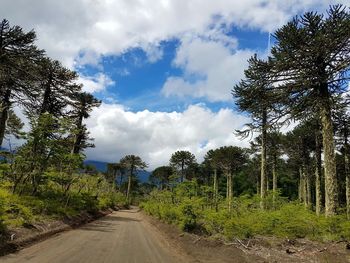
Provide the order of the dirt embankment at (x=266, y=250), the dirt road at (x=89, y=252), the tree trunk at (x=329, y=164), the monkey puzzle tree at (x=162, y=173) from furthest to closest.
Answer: the monkey puzzle tree at (x=162, y=173), the tree trunk at (x=329, y=164), the dirt embankment at (x=266, y=250), the dirt road at (x=89, y=252)

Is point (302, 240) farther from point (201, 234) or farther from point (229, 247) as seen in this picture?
point (201, 234)

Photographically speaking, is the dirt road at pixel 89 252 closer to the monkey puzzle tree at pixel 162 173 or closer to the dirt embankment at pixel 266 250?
the dirt embankment at pixel 266 250

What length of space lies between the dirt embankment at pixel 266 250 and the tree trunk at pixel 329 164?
11.4 ft

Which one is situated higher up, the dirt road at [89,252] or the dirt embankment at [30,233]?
the dirt embankment at [30,233]

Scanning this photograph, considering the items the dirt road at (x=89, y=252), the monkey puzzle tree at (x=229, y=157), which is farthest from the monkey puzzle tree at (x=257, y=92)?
the monkey puzzle tree at (x=229, y=157)

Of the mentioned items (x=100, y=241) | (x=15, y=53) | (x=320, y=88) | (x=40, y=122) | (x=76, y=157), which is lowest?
(x=100, y=241)

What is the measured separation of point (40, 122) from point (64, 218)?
15.4ft

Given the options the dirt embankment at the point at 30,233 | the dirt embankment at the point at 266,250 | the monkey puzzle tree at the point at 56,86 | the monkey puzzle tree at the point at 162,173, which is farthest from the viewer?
the monkey puzzle tree at the point at 162,173

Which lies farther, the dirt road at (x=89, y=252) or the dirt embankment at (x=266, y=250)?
the dirt embankment at (x=266, y=250)

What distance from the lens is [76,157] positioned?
19234 millimetres

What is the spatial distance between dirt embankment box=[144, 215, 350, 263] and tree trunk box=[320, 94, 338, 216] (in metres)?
3.47

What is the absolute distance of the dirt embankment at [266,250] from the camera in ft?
27.2

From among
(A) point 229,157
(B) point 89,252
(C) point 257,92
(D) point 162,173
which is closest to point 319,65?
(C) point 257,92

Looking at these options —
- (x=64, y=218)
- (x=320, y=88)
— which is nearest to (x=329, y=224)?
(x=320, y=88)
